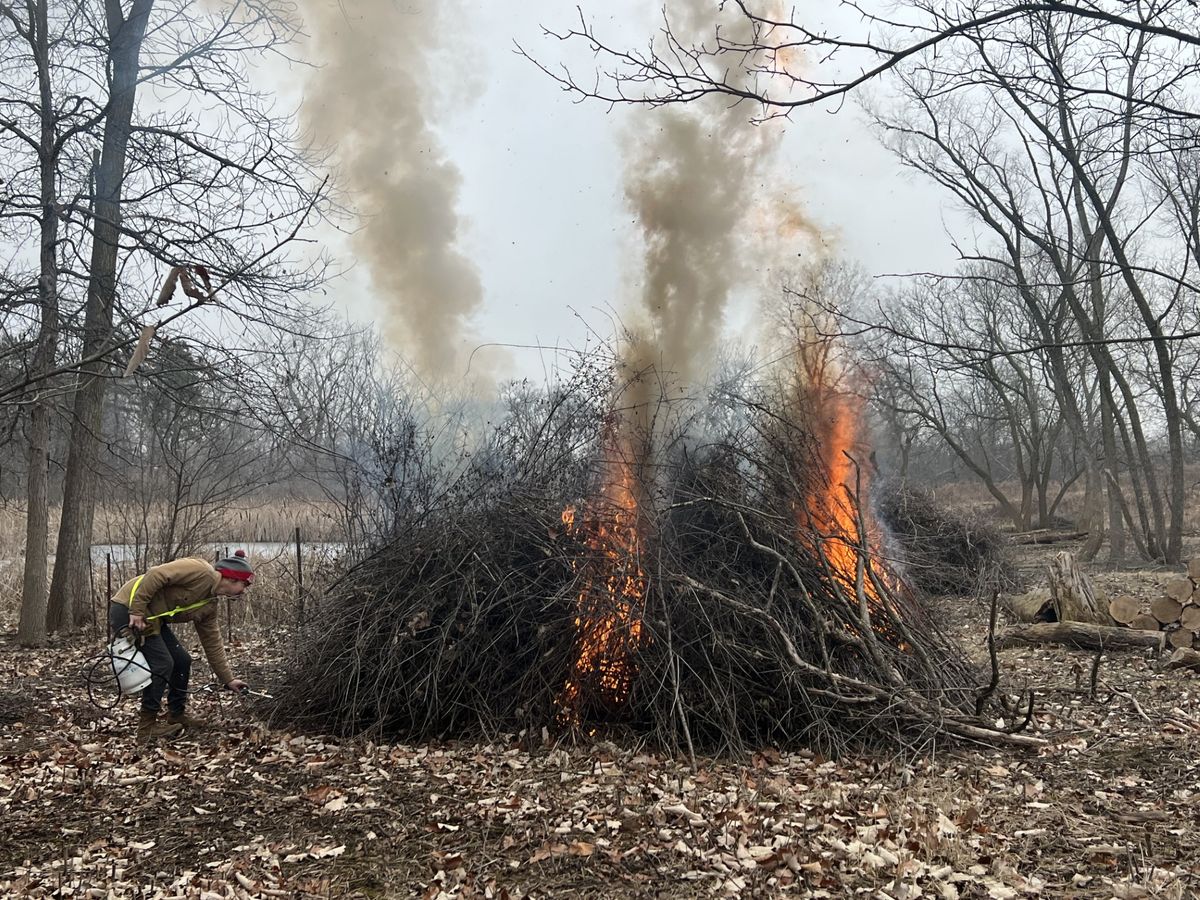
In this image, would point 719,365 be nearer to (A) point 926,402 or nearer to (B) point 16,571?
(B) point 16,571

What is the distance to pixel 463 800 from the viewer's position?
4.72 m

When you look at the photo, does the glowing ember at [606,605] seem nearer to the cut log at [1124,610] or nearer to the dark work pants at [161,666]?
the dark work pants at [161,666]

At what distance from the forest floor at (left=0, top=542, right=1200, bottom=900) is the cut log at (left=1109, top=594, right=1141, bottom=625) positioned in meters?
2.67

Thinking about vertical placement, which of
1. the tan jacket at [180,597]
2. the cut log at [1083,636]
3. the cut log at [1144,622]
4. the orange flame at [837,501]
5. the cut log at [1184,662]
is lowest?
the cut log at [1184,662]

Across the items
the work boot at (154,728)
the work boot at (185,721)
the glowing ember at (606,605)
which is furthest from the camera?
the work boot at (185,721)

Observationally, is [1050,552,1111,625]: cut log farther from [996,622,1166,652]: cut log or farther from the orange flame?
the orange flame

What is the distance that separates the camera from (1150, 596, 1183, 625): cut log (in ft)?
26.6

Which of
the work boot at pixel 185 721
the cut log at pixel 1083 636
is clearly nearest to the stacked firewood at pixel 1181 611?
the cut log at pixel 1083 636

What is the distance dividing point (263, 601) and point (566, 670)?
677 cm

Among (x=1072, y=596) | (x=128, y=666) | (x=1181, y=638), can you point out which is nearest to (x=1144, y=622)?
(x=1181, y=638)

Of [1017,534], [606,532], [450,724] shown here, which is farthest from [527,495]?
[1017,534]

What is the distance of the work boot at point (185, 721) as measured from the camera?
6.30m

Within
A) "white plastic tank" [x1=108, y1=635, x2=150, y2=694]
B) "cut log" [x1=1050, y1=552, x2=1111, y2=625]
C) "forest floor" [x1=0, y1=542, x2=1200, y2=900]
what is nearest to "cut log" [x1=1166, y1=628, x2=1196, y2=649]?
"cut log" [x1=1050, y1=552, x2=1111, y2=625]

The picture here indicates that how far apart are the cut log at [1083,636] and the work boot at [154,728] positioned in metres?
7.18
